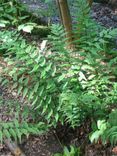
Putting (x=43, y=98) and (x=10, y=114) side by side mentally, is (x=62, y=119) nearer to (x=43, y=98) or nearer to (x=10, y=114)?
(x=43, y=98)

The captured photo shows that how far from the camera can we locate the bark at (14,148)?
13.2ft

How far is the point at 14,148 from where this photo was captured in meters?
4.05

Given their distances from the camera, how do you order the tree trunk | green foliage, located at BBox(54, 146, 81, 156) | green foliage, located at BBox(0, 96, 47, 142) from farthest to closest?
the tree trunk, green foliage, located at BBox(54, 146, 81, 156), green foliage, located at BBox(0, 96, 47, 142)

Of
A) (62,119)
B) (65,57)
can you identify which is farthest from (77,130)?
(65,57)

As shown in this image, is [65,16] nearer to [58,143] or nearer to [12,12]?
[12,12]

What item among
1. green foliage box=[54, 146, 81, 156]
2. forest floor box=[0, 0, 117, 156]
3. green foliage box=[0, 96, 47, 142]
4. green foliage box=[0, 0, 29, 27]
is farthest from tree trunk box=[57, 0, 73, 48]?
green foliage box=[54, 146, 81, 156]

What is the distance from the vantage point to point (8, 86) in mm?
4770

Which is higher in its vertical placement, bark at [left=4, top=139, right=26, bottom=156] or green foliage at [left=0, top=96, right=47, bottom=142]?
green foliage at [left=0, top=96, right=47, bottom=142]

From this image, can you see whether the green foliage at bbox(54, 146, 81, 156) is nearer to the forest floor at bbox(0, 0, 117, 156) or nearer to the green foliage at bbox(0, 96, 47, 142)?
the forest floor at bbox(0, 0, 117, 156)

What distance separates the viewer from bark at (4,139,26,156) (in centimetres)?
402

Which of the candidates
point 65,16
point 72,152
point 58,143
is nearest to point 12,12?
point 65,16

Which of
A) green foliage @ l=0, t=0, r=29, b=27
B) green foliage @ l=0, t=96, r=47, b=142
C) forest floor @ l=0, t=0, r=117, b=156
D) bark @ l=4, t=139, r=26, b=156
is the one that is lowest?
forest floor @ l=0, t=0, r=117, b=156

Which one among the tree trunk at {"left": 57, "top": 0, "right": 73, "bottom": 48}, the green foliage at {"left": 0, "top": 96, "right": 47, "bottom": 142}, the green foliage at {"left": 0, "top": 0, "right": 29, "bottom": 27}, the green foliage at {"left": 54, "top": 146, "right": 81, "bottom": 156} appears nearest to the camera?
the green foliage at {"left": 0, "top": 96, "right": 47, "bottom": 142}

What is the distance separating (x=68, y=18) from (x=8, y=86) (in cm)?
124
